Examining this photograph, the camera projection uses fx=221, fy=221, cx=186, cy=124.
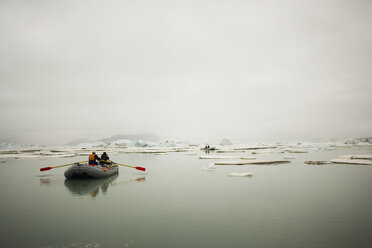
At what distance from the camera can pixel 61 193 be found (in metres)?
8.98

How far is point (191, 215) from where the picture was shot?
6.03 m

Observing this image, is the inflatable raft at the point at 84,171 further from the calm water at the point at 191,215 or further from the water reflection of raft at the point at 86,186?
the calm water at the point at 191,215

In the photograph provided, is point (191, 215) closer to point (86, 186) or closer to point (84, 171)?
point (86, 186)

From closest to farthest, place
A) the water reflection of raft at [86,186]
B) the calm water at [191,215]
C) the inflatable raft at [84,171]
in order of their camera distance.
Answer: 1. the calm water at [191,215]
2. the water reflection of raft at [86,186]
3. the inflatable raft at [84,171]

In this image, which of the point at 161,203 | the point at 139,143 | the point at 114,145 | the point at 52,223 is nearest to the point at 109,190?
the point at 161,203

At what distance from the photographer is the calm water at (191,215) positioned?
451cm

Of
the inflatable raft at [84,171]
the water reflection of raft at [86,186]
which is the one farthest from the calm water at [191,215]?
the inflatable raft at [84,171]

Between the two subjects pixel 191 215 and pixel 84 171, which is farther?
pixel 84 171

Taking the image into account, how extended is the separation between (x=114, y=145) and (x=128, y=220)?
70135mm

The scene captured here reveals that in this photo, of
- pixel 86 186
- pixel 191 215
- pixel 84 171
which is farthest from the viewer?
pixel 84 171

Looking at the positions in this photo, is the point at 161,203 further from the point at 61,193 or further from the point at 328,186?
the point at 328,186

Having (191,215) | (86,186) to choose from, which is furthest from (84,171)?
(191,215)

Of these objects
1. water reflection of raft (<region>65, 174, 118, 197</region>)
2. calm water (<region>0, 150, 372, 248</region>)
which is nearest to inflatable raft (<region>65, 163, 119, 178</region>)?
water reflection of raft (<region>65, 174, 118, 197</region>)

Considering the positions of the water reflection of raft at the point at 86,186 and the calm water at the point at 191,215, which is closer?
the calm water at the point at 191,215
